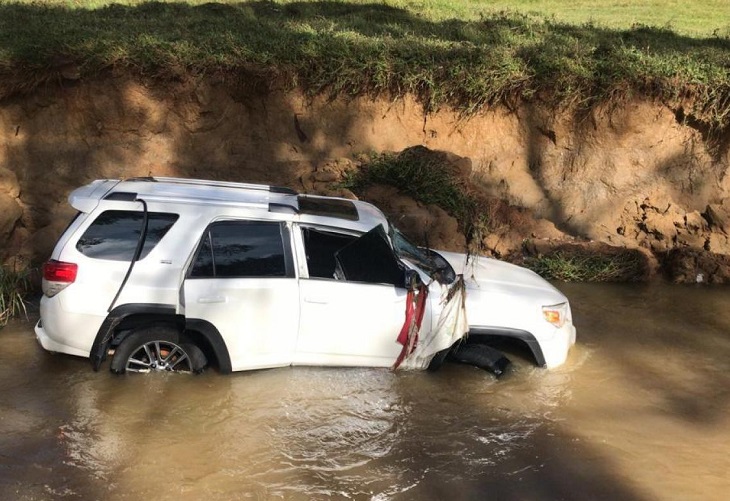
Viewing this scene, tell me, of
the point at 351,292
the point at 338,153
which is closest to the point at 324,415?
the point at 351,292

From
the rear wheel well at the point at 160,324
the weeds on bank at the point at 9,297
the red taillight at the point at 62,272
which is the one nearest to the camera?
the red taillight at the point at 62,272

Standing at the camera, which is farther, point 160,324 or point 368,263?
point 368,263

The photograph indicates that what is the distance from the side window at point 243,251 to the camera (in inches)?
245

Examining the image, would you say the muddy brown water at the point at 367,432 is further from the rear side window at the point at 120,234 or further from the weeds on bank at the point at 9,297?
the rear side window at the point at 120,234

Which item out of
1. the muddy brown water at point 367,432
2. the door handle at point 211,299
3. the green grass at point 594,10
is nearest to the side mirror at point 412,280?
the muddy brown water at point 367,432

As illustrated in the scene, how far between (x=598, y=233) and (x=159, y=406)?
7.78m

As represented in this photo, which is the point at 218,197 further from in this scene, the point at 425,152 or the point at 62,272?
the point at 425,152

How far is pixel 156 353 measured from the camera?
639 centimetres

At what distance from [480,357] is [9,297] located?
4971 mm

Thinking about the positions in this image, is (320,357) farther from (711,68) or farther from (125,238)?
(711,68)

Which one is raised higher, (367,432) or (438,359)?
Result: (438,359)

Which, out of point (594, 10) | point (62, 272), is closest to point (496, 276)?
point (62, 272)

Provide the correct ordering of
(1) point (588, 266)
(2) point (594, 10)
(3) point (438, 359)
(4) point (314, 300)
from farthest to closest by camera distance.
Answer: (2) point (594, 10) < (1) point (588, 266) < (3) point (438, 359) < (4) point (314, 300)

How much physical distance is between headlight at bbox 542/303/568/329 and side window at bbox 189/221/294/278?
7.45 feet
